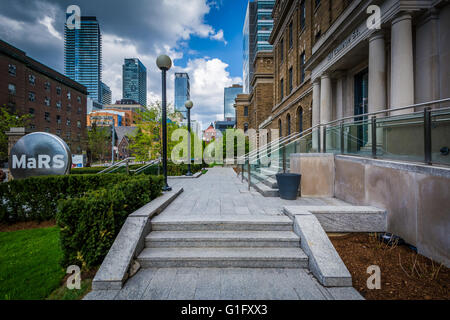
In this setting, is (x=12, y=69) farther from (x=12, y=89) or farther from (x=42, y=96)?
(x=42, y=96)

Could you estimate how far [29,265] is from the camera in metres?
3.53

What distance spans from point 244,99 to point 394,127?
48.4 meters

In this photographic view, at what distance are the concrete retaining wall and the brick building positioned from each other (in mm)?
40456

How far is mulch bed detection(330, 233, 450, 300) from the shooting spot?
2803mm

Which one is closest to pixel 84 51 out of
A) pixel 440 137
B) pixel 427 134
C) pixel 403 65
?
pixel 403 65

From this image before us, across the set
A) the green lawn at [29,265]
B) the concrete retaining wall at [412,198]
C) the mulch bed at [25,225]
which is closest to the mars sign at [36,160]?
the mulch bed at [25,225]

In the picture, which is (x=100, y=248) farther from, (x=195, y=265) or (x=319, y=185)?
(x=319, y=185)

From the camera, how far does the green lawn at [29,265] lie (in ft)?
9.43

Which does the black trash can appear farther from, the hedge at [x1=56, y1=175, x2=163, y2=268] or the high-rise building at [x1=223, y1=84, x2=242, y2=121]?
the high-rise building at [x1=223, y1=84, x2=242, y2=121]

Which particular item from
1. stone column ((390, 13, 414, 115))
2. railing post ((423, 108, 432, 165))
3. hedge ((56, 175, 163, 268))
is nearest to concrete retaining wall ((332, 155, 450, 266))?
railing post ((423, 108, 432, 165))

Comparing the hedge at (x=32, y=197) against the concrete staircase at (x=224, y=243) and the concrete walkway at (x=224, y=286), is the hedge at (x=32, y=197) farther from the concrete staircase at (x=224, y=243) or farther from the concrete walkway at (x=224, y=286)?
the concrete walkway at (x=224, y=286)

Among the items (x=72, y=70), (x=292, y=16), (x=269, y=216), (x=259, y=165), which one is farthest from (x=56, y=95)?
(x=269, y=216)

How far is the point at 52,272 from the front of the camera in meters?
3.33

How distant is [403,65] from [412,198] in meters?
5.62
